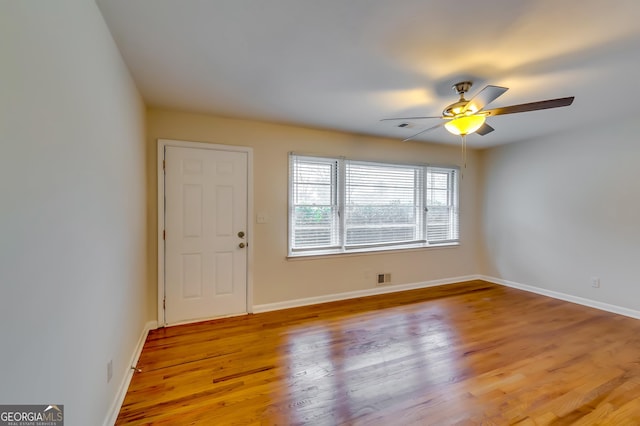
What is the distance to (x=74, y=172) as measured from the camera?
4.05 feet

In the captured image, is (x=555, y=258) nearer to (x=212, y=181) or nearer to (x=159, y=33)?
(x=212, y=181)

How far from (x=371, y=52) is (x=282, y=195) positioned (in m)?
2.14

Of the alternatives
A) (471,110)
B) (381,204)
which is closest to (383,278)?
(381,204)

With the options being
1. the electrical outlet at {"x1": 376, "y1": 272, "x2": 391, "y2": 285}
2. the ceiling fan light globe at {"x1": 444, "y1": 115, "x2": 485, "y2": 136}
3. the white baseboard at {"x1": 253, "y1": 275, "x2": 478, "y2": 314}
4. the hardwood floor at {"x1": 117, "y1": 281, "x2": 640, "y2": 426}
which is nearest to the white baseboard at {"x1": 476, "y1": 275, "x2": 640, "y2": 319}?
the hardwood floor at {"x1": 117, "y1": 281, "x2": 640, "y2": 426}

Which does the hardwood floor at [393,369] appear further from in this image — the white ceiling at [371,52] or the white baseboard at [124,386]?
the white ceiling at [371,52]

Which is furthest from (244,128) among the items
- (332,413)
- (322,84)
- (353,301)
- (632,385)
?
(632,385)

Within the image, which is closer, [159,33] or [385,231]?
[159,33]

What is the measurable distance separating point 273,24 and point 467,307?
156 inches

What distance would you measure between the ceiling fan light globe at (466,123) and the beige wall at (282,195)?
1.84 m

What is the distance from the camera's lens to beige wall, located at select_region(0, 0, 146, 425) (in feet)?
2.68

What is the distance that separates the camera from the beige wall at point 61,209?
0.82 metres

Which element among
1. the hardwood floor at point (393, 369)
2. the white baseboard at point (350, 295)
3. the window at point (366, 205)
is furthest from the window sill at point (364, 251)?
the hardwood floor at point (393, 369)

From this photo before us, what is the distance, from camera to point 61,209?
1.12 m

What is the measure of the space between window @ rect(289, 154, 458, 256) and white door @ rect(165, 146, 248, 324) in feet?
2.44
